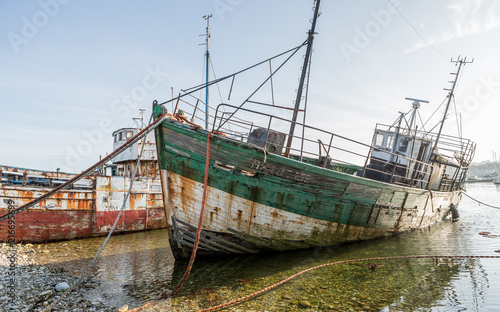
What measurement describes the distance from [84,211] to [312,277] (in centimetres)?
980

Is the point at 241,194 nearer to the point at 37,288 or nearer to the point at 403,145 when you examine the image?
the point at 37,288

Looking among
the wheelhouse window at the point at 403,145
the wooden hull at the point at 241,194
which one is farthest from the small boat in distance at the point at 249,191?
the wheelhouse window at the point at 403,145

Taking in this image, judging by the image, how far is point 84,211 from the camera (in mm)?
11953

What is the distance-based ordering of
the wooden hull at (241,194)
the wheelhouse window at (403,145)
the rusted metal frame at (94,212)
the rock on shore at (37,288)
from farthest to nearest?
the wheelhouse window at (403,145)
the rusted metal frame at (94,212)
the wooden hull at (241,194)
the rock on shore at (37,288)

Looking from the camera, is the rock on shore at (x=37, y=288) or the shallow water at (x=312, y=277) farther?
the shallow water at (x=312, y=277)

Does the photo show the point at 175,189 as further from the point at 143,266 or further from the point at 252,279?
the point at 252,279

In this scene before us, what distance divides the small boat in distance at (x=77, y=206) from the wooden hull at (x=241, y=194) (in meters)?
5.97

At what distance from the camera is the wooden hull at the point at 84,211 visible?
10.6 m

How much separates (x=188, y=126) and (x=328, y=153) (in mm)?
4242

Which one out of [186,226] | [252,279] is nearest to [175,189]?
[186,226]

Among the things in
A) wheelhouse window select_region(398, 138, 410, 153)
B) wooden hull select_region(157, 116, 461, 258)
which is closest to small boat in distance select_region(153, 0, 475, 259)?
wooden hull select_region(157, 116, 461, 258)

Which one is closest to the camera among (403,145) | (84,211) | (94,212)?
(84,211)

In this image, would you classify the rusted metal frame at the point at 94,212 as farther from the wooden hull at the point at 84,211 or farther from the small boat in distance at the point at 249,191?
the small boat in distance at the point at 249,191

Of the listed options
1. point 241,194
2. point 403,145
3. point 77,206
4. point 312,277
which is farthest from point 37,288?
point 403,145
